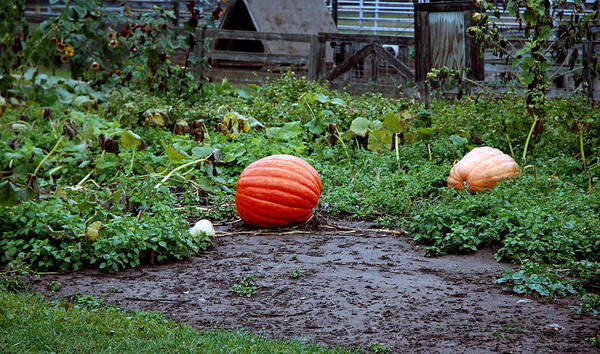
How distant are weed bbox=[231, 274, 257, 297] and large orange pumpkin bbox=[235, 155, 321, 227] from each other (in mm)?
1386

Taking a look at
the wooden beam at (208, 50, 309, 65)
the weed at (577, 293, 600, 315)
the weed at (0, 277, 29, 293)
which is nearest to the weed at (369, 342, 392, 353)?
the weed at (577, 293, 600, 315)

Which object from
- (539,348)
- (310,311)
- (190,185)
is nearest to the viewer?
(539,348)

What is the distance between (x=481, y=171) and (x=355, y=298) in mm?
2904

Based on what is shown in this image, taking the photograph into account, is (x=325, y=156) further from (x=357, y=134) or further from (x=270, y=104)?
(x=270, y=104)

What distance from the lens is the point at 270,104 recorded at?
385 inches

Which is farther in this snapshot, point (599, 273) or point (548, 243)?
point (548, 243)

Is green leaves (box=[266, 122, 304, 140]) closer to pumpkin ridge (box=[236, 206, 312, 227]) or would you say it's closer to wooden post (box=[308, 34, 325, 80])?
pumpkin ridge (box=[236, 206, 312, 227])

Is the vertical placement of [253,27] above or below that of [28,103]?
above

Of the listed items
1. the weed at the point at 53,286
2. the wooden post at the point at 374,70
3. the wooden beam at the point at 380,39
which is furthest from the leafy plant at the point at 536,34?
the wooden post at the point at 374,70

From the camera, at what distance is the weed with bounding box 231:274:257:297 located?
14.4 ft

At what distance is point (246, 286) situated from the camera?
177 inches

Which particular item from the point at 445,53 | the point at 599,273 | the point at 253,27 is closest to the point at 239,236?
the point at 599,273

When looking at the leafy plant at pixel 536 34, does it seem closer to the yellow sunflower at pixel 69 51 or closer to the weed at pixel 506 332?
the weed at pixel 506 332

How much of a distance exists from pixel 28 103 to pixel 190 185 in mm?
4997
